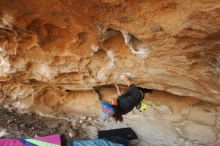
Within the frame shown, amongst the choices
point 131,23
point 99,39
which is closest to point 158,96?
point 99,39

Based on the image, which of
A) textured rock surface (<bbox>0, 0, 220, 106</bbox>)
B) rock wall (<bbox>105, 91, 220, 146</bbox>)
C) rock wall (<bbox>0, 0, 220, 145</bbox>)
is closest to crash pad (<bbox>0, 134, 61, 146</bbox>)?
rock wall (<bbox>0, 0, 220, 145</bbox>)

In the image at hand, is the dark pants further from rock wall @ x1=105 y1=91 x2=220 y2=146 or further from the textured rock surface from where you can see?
rock wall @ x1=105 y1=91 x2=220 y2=146

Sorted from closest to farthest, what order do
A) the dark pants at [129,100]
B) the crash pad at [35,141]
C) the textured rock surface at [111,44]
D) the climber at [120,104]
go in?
1. the textured rock surface at [111,44]
2. the climber at [120,104]
3. the dark pants at [129,100]
4. the crash pad at [35,141]

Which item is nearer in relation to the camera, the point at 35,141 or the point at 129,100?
the point at 129,100

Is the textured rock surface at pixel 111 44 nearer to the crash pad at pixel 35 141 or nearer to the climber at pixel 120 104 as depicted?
the climber at pixel 120 104

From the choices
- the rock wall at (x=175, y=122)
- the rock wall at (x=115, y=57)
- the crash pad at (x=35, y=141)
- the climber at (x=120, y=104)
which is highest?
the rock wall at (x=115, y=57)

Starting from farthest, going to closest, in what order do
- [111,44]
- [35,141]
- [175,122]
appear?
[175,122] < [35,141] < [111,44]

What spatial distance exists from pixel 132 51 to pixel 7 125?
2.68m

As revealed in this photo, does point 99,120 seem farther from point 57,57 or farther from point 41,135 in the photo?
point 57,57

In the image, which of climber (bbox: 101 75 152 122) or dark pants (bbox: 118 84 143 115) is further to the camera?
dark pants (bbox: 118 84 143 115)

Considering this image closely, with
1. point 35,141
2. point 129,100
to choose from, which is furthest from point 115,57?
point 35,141

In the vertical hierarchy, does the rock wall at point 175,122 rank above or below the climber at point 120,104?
below

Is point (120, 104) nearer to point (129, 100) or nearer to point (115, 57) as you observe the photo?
point (129, 100)

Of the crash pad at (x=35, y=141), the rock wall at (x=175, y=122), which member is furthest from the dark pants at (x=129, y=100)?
the crash pad at (x=35, y=141)
